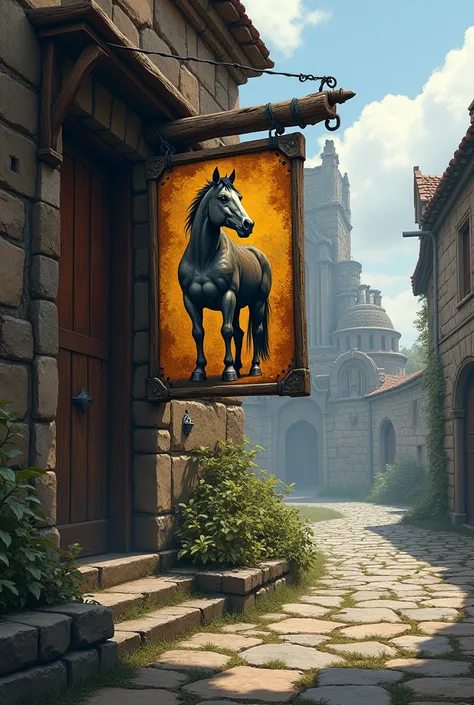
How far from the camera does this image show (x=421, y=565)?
8328mm

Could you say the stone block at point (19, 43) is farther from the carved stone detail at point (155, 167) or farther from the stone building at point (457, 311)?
the stone building at point (457, 311)

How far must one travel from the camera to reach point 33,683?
129 inches

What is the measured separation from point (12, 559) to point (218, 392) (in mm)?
1896

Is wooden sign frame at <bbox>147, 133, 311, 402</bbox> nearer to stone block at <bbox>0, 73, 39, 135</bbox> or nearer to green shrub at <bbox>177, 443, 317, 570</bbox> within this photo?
stone block at <bbox>0, 73, 39, 135</bbox>

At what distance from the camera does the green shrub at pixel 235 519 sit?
589cm

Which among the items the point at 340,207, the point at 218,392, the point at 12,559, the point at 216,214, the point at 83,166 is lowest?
the point at 12,559

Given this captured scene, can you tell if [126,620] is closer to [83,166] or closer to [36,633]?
[36,633]

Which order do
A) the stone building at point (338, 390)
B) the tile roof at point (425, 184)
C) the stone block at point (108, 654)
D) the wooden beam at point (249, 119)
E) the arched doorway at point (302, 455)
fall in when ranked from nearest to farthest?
the stone block at point (108, 654) → the wooden beam at point (249, 119) → the tile roof at point (425, 184) → the stone building at point (338, 390) → the arched doorway at point (302, 455)

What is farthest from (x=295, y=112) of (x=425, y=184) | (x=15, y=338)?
(x=425, y=184)

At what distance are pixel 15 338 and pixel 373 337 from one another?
37218mm

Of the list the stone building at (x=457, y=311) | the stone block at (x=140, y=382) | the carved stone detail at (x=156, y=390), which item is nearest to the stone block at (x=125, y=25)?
the stone block at (x=140, y=382)

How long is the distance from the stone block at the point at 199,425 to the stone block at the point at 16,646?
286 centimetres

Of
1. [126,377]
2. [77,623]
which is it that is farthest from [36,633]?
[126,377]

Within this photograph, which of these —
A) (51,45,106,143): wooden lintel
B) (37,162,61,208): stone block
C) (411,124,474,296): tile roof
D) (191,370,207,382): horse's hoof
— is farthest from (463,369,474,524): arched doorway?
(51,45,106,143): wooden lintel
